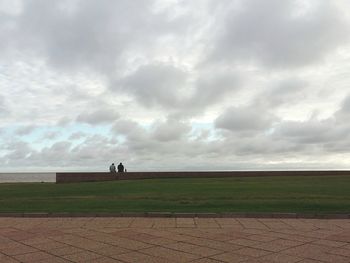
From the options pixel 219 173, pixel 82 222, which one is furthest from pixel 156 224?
pixel 219 173

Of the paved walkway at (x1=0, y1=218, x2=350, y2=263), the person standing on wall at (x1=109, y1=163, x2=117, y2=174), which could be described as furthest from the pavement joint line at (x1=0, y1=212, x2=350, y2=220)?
the person standing on wall at (x1=109, y1=163, x2=117, y2=174)

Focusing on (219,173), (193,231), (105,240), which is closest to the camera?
(105,240)

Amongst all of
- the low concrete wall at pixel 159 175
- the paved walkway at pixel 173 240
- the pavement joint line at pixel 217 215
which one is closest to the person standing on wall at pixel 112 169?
the low concrete wall at pixel 159 175

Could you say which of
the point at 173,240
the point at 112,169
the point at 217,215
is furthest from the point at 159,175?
the point at 173,240

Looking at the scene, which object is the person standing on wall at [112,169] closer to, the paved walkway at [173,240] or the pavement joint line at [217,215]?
the pavement joint line at [217,215]

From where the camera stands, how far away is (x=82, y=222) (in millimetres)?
11328

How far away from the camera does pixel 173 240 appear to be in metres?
8.93

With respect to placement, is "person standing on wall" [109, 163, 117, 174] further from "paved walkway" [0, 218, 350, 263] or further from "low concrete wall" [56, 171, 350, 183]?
"paved walkway" [0, 218, 350, 263]

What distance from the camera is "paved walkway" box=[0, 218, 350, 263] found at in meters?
7.53

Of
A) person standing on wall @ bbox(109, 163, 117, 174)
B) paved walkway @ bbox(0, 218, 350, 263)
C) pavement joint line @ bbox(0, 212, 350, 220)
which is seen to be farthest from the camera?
person standing on wall @ bbox(109, 163, 117, 174)

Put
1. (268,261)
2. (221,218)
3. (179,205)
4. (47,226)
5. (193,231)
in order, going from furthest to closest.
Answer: (179,205) < (221,218) < (47,226) < (193,231) < (268,261)

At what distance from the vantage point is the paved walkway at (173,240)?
7.53 m

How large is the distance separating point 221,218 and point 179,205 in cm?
301

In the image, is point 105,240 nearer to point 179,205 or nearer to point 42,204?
point 179,205
